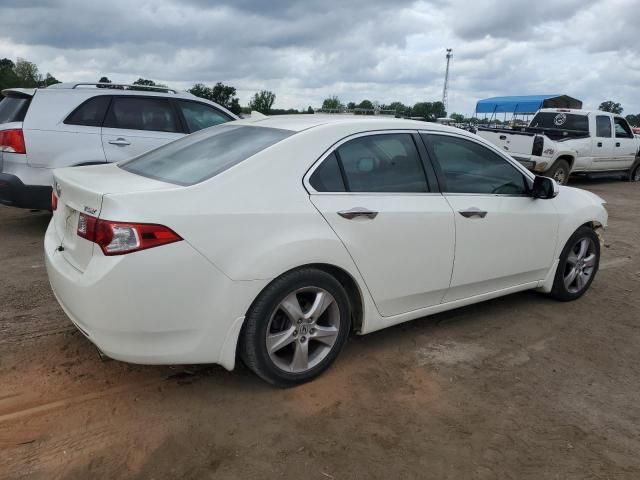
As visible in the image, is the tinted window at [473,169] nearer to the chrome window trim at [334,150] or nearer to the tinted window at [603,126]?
the chrome window trim at [334,150]

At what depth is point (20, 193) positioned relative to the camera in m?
5.94

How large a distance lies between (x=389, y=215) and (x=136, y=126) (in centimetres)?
456

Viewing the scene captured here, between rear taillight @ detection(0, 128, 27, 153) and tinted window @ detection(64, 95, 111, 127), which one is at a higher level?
tinted window @ detection(64, 95, 111, 127)

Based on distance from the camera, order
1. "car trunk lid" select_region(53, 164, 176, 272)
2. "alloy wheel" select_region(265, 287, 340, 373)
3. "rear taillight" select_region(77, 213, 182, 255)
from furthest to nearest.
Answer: "alloy wheel" select_region(265, 287, 340, 373), "car trunk lid" select_region(53, 164, 176, 272), "rear taillight" select_region(77, 213, 182, 255)

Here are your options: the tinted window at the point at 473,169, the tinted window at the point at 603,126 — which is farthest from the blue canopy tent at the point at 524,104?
the tinted window at the point at 473,169

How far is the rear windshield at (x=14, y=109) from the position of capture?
20.0ft

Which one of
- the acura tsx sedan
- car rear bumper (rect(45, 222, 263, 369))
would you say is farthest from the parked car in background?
car rear bumper (rect(45, 222, 263, 369))

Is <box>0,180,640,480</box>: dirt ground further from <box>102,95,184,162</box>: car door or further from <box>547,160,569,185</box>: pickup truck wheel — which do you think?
<box>547,160,569,185</box>: pickup truck wheel

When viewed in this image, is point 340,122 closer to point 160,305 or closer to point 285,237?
point 285,237

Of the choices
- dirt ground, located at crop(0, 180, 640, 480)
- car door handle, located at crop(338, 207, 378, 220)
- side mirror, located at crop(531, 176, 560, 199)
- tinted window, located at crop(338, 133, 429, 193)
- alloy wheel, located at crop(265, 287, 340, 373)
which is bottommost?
dirt ground, located at crop(0, 180, 640, 480)

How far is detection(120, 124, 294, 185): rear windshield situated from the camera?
308cm

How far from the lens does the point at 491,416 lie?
3.03 m

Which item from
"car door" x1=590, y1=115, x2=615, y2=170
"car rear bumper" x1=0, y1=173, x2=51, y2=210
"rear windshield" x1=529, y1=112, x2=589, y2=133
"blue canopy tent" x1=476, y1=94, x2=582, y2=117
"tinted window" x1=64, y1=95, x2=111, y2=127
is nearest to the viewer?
"car rear bumper" x1=0, y1=173, x2=51, y2=210

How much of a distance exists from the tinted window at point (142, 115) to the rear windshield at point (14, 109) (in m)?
0.87
